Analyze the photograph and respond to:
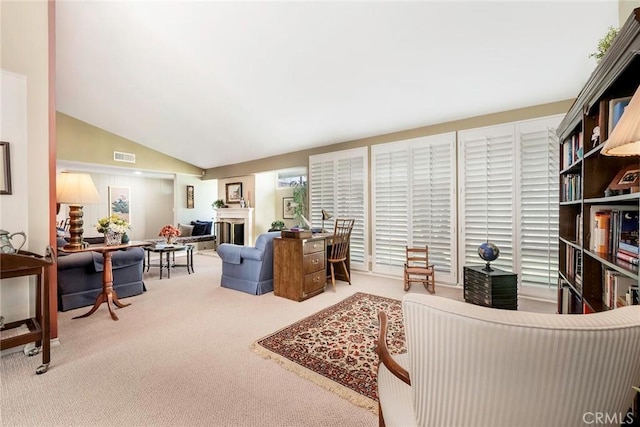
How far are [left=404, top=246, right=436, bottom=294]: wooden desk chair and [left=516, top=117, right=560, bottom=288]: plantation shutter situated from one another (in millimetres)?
1162

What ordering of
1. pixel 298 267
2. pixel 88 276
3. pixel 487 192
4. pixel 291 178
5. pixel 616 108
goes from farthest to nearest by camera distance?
pixel 291 178 → pixel 487 192 → pixel 298 267 → pixel 88 276 → pixel 616 108

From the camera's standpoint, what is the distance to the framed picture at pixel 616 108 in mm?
1436

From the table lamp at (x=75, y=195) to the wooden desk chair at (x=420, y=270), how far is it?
3.97 metres

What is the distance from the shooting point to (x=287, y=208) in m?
7.58

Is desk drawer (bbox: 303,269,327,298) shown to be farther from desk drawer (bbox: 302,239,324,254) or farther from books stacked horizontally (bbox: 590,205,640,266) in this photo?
books stacked horizontally (bbox: 590,205,640,266)

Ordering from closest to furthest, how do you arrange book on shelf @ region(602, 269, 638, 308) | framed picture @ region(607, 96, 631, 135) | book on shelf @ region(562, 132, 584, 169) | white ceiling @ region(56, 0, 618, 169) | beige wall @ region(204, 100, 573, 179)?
1. framed picture @ region(607, 96, 631, 135)
2. book on shelf @ region(602, 269, 638, 308)
3. book on shelf @ region(562, 132, 584, 169)
4. white ceiling @ region(56, 0, 618, 169)
5. beige wall @ region(204, 100, 573, 179)

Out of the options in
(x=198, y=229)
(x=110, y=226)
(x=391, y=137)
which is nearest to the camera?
(x=110, y=226)

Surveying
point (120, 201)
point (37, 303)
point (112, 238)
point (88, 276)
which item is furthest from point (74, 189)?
point (120, 201)

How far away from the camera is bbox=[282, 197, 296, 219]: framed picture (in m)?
7.40

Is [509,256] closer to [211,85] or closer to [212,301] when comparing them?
[212,301]

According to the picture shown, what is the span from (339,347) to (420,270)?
205cm

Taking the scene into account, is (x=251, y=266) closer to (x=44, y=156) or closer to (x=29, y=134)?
(x=44, y=156)

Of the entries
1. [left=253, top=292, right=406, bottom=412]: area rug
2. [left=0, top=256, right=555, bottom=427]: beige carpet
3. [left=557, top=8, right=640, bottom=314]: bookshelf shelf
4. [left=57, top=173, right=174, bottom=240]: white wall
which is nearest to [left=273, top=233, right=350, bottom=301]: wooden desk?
[left=0, top=256, right=555, bottom=427]: beige carpet

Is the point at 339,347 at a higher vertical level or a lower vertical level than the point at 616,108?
lower
